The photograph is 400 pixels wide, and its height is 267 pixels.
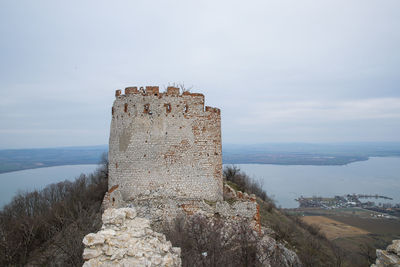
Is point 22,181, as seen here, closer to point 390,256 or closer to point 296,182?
point 390,256

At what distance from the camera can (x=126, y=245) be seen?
238 inches

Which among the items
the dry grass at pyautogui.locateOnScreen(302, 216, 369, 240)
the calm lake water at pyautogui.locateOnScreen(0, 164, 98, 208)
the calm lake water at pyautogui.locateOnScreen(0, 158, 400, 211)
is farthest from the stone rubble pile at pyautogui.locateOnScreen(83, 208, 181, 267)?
the calm lake water at pyautogui.locateOnScreen(0, 158, 400, 211)

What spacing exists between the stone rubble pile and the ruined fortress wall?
394cm

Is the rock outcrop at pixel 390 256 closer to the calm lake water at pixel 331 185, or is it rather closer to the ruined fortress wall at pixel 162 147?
A: the ruined fortress wall at pixel 162 147

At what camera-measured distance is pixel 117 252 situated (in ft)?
19.1

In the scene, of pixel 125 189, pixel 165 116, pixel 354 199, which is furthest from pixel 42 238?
pixel 354 199

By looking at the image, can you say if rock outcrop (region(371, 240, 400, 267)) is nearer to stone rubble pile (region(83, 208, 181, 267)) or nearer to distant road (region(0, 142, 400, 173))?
stone rubble pile (region(83, 208, 181, 267))

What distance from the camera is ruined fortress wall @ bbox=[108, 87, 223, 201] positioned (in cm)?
1077

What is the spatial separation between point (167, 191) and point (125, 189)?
1835 millimetres

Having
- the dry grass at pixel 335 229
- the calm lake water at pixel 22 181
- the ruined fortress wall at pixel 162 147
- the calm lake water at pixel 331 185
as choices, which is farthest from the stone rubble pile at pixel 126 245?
the calm lake water at pixel 331 185

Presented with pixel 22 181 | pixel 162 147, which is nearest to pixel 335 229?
pixel 162 147

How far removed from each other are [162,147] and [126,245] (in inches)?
205

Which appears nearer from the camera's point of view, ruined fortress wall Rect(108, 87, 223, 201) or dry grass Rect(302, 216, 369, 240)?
ruined fortress wall Rect(108, 87, 223, 201)

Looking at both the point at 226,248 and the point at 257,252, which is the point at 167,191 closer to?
the point at 226,248
